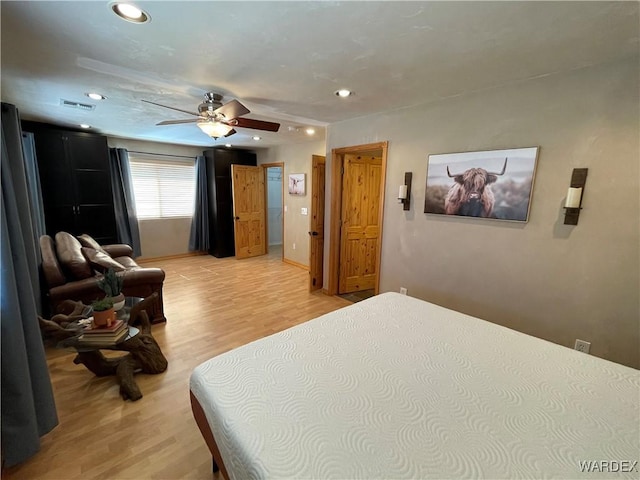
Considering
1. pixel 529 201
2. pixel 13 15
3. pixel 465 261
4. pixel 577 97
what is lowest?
pixel 465 261

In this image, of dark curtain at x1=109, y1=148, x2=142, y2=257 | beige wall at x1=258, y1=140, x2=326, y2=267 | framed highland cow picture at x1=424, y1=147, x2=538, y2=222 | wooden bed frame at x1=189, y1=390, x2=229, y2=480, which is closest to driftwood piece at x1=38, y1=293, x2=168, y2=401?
wooden bed frame at x1=189, y1=390, x2=229, y2=480

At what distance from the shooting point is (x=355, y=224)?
3916mm

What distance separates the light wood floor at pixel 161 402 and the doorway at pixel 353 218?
0.44 m

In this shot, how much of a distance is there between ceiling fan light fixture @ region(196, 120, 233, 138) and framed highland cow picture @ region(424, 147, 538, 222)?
6.54 ft

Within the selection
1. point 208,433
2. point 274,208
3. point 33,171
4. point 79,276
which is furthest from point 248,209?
point 208,433

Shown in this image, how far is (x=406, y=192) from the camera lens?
2.88 metres

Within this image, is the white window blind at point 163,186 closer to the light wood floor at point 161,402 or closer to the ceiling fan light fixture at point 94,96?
the light wood floor at point 161,402

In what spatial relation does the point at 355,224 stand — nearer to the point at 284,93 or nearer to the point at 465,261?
the point at 465,261

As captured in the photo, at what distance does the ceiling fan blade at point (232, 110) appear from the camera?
2122 mm

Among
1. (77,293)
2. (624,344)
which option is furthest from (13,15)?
(624,344)

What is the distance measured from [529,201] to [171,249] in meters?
6.13

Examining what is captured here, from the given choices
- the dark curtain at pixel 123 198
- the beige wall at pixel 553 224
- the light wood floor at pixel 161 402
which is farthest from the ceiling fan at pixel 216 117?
the dark curtain at pixel 123 198

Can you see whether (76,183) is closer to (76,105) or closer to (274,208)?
(76,105)

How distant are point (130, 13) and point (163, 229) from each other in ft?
16.3
